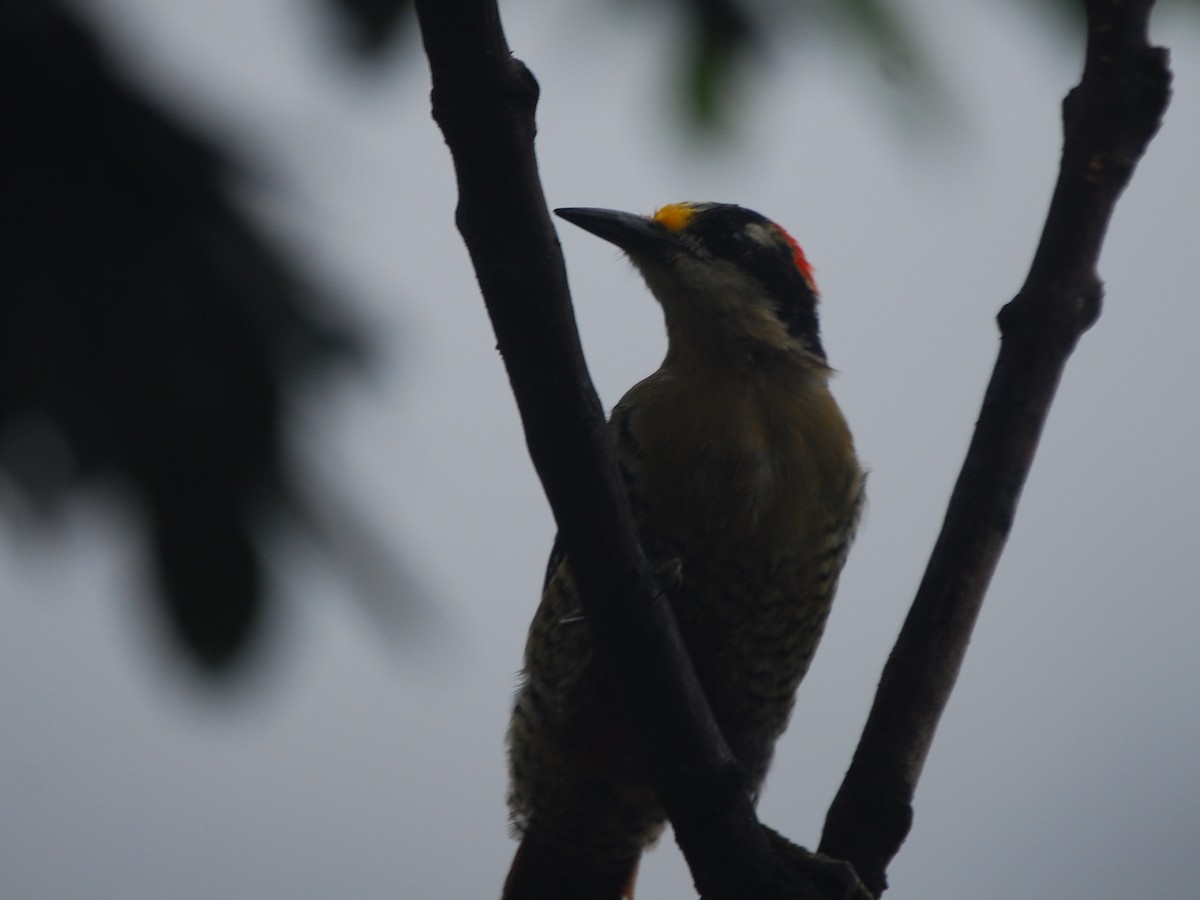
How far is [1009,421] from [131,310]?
5.97 ft

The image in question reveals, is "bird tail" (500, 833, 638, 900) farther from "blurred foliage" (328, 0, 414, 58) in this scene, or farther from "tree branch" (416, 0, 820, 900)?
"blurred foliage" (328, 0, 414, 58)

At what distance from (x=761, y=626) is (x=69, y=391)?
240 centimetres

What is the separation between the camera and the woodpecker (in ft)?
11.8

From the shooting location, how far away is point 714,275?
410cm

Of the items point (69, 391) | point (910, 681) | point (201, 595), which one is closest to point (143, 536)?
point (201, 595)

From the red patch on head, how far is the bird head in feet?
0.48

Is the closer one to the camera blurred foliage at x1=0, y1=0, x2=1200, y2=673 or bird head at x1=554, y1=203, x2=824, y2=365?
blurred foliage at x1=0, y1=0, x2=1200, y2=673

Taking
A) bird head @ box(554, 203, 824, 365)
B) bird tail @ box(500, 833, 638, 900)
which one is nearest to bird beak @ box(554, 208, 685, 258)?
bird head @ box(554, 203, 824, 365)

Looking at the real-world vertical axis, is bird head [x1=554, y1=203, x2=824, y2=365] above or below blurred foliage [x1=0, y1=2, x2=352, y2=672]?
above

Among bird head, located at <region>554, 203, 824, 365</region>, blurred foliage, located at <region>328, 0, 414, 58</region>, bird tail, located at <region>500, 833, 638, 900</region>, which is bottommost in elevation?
bird tail, located at <region>500, 833, 638, 900</region>

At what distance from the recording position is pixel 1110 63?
8.16 feet

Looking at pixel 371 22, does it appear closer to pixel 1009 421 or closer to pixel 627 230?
pixel 1009 421

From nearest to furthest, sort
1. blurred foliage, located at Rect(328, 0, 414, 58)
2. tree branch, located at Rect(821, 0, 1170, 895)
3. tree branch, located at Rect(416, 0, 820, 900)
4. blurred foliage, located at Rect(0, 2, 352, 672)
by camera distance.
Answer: blurred foliage, located at Rect(0, 2, 352, 672) → tree branch, located at Rect(416, 0, 820, 900) → blurred foliage, located at Rect(328, 0, 414, 58) → tree branch, located at Rect(821, 0, 1170, 895)

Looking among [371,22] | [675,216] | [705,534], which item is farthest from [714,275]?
[371,22]
